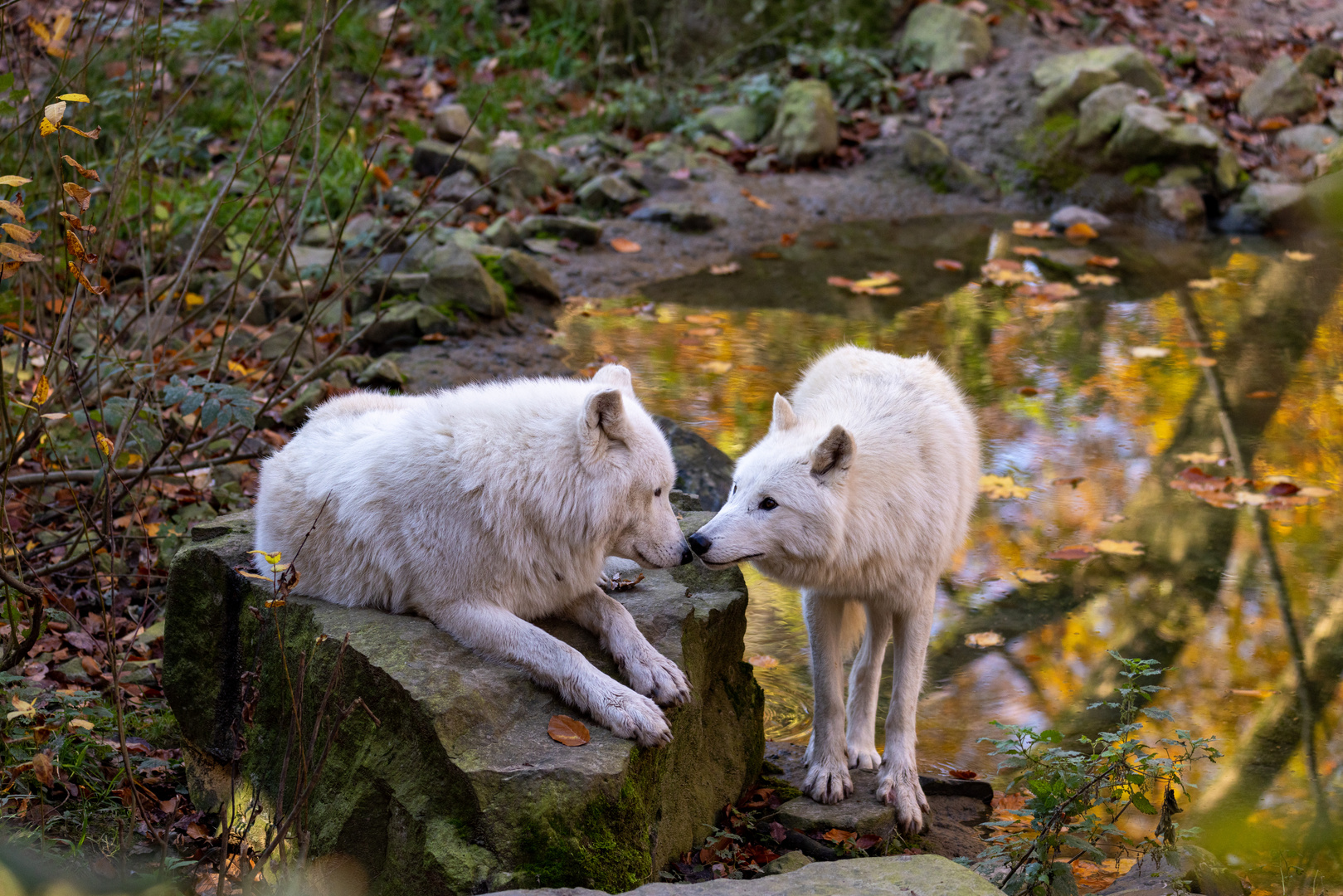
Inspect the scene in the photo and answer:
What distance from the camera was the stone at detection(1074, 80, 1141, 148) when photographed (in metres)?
12.1

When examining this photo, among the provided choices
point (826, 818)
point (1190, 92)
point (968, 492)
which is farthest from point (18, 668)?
point (1190, 92)

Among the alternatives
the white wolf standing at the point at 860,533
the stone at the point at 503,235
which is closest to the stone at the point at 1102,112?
the stone at the point at 503,235

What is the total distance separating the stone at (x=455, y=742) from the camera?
3027 mm

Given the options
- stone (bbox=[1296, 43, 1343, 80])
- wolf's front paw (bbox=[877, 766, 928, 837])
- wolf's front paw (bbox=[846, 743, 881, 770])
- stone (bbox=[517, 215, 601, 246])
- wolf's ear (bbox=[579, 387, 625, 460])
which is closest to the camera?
wolf's ear (bbox=[579, 387, 625, 460])

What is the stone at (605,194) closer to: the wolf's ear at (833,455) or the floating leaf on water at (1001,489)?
the floating leaf on water at (1001,489)

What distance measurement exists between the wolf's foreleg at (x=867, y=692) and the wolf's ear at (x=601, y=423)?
1488mm

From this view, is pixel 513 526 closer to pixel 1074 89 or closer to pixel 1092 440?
pixel 1092 440

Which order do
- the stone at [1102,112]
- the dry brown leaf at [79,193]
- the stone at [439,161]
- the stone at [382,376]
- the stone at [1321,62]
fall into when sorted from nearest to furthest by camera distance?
the dry brown leaf at [79,193] < the stone at [382,376] < the stone at [439,161] < the stone at [1102,112] < the stone at [1321,62]

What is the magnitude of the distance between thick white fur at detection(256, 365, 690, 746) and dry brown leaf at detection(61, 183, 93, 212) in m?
1.17

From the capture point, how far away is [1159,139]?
38.5 feet

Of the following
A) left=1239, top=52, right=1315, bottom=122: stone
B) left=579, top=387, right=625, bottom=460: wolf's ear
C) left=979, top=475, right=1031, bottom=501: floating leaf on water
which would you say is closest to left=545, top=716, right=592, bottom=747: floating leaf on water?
left=579, top=387, right=625, bottom=460: wolf's ear

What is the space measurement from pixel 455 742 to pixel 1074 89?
12025 millimetres

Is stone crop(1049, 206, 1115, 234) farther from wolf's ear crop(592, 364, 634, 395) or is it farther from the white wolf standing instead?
wolf's ear crop(592, 364, 634, 395)

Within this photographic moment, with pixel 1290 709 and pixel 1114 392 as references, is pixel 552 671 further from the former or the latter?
pixel 1114 392
